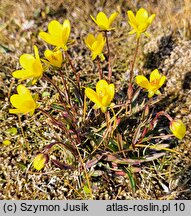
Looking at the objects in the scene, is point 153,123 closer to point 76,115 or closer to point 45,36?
point 76,115

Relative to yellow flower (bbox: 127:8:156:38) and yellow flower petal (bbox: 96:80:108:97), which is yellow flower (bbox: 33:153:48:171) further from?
yellow flower (bbox: 127:8:156:38)

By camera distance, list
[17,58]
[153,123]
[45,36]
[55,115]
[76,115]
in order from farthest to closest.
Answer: [17,58] < [55,115] < [76,115] < [153,123] < [45,36]

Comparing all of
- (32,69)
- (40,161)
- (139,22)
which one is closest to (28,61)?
(32,69)

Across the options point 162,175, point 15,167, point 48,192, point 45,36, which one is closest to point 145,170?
point 162,175

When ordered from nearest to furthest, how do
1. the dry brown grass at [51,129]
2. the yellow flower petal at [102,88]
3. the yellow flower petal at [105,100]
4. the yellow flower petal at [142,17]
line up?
the yellow flower petal at [105,100] → the yellow flower petal at [102,88] → the yellow flower petal at [142,17] → the dry brown grass at [51,129]

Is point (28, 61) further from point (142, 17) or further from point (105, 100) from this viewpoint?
point (142, 17)

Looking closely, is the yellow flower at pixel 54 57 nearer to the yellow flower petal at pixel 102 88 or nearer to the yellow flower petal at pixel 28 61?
the yellow flower petal at pixel 28 61

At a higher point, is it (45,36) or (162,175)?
(45,36)

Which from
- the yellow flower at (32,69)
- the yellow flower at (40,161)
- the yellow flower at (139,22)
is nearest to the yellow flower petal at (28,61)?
the yellow flower at (32,69)
